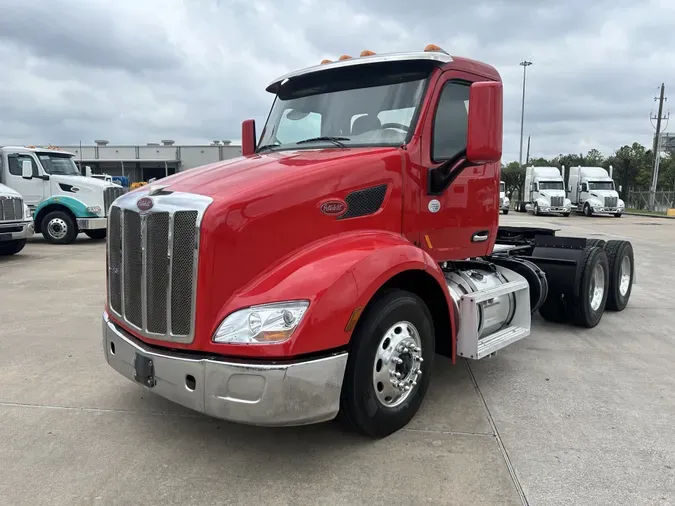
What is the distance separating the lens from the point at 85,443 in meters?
3.33

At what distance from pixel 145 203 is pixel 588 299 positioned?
4874mm

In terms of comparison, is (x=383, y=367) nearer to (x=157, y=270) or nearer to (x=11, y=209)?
(x=157, y=270)

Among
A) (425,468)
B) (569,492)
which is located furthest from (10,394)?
(569,492)

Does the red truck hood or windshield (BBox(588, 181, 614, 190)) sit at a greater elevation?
windshield (BBox(588, 181, 614, 190))

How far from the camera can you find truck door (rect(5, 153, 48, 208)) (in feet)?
48.0

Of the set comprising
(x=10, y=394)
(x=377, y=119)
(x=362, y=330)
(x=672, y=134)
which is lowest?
(x=10, y=394)

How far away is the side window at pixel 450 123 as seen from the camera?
3.90 meters

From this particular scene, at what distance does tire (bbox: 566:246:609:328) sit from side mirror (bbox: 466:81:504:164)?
9.86 ft

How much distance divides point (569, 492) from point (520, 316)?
2.12m

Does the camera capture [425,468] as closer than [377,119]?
Yes

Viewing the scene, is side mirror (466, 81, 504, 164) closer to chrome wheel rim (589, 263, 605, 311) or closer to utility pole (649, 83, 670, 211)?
chrome wheel rim (589, 263, 605, 311)

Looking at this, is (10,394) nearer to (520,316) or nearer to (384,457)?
(384,457)

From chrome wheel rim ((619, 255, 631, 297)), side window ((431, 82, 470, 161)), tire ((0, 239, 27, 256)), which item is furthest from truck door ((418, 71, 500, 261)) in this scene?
tire ((0, 239, 27, 256))

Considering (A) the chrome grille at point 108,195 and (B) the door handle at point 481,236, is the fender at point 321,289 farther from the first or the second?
(A) the chrome grille at point 108,195
